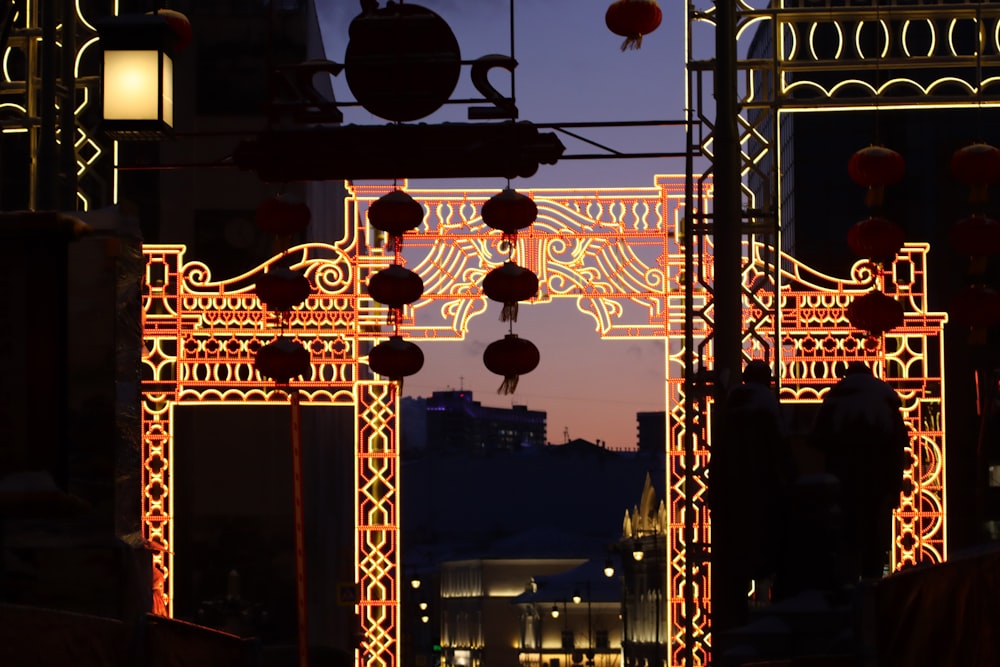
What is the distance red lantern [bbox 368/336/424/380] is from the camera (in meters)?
16.1

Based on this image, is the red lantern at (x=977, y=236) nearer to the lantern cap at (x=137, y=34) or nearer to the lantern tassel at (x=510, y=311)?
the lantern tassel at (x=510, y=311)

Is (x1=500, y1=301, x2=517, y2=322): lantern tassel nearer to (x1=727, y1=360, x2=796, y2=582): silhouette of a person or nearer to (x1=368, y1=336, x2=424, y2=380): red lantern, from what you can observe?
(x1=368, y1=336, x2=424, y2=380): red lantern

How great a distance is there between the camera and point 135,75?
13.4 m

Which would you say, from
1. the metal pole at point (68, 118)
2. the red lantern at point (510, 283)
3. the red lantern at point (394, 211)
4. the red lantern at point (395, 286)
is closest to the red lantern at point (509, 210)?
the red lantern at point (510, 283)

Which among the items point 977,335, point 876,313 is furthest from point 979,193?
point 876,313

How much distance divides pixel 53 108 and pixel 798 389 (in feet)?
27.6

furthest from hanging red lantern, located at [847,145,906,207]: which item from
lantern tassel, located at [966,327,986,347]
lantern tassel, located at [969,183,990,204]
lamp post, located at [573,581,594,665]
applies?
lamp post, located at [573,581,594,665]

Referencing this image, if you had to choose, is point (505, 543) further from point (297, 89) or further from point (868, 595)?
point (868, 595)

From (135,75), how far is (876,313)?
6.23m

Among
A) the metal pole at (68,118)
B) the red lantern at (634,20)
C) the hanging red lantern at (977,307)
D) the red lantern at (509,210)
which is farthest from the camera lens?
the hanging red lantern at (977,307)

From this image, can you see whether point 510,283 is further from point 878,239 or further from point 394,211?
point 878,239

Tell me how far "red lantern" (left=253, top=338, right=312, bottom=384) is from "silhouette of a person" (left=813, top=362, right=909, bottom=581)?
7.52 meters

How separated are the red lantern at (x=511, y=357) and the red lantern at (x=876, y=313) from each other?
2.65 m

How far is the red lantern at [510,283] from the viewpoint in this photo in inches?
607
